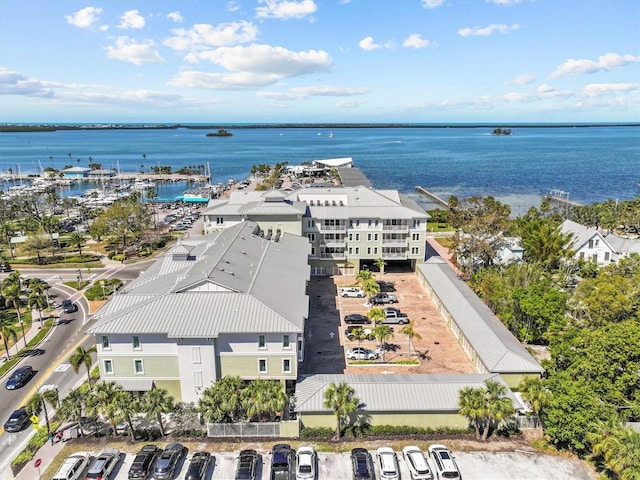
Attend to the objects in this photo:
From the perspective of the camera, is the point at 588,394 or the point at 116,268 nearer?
the point at 588,394

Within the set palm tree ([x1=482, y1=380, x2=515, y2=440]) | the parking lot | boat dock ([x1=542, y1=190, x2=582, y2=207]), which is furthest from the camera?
boat dock ([x1=542, y1=190, x2=582, y2=207])

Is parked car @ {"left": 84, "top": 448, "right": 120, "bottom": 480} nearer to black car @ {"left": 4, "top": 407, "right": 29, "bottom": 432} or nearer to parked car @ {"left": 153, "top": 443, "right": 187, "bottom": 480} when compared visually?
parked car @ {"left": 153, "top": 443, "right": 187, "bottom": 480}

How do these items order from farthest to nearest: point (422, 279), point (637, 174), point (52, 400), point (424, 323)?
1. point (637, 174)
2. point (422, 279)
3. point (424, 323)
4. point (52, 400)

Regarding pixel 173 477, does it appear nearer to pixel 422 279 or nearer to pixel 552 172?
pixel 422 279

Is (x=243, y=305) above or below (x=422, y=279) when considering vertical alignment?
above

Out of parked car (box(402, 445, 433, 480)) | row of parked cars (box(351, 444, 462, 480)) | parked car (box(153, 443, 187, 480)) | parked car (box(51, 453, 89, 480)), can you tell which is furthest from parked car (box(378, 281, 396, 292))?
parked car (box(51, 453, 89, 480))

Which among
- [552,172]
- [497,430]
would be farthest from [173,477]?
[552,172]

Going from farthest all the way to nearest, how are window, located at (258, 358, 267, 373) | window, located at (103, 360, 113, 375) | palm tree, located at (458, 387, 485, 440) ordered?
window, located at (103, 360, 113, 375) < window, located at (258, 358, 267, 373) < palm tree, located at (458, 387, 485, 440)
